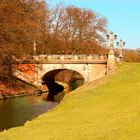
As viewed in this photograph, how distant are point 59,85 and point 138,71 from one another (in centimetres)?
2938

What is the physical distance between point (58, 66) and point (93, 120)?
121 feet

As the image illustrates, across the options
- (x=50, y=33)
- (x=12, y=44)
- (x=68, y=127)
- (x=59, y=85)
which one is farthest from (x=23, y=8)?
(x=68, y=127)

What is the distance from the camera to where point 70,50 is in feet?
250

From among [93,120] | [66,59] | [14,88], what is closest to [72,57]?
[66,59]

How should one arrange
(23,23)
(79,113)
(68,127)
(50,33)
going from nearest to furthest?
(68,127)
(79,113)
(23,23)
(50,33)

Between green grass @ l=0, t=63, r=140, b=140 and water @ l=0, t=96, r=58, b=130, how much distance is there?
5.05m

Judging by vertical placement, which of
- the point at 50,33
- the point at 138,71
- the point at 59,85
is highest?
the point at 50,33

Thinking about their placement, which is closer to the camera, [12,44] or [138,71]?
[138,71]

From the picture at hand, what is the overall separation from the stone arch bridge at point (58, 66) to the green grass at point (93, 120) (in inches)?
997

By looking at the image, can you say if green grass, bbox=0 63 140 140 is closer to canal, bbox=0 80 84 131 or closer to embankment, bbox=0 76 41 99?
canal, bbox=0 80 84 131

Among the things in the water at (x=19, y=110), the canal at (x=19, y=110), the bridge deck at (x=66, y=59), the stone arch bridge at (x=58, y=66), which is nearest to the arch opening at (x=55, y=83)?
the stone arch bridge at (x=58, y=66)

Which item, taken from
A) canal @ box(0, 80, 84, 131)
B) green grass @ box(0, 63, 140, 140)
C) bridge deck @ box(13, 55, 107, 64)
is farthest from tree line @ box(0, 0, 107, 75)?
green grass @ box(0, 63, 140, 140)

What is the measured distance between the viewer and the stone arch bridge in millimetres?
52438

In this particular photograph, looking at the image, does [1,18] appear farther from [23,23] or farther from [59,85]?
[59,85]
